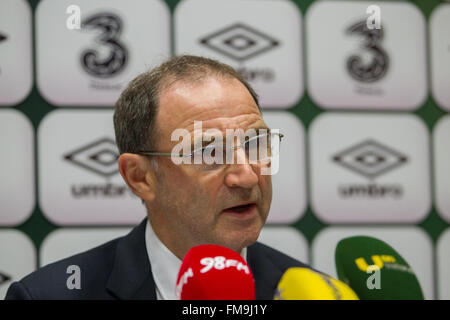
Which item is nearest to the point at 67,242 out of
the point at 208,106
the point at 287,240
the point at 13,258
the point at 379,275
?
the point at 13,258

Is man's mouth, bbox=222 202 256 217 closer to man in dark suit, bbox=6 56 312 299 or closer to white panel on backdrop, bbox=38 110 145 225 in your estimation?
man in dark suit, bbox=6 56 312 299

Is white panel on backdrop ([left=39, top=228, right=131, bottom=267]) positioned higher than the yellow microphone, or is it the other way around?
the yellow microphone

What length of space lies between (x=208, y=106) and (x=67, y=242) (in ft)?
2.97

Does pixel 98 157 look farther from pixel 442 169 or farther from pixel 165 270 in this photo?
pixel 442 169

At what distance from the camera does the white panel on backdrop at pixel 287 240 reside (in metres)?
1.82

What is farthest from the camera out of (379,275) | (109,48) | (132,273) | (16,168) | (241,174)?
(109,48)

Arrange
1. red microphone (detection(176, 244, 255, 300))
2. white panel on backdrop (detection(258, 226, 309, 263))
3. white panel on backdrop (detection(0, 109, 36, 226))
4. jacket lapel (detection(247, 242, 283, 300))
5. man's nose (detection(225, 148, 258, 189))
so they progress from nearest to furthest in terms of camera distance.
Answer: red microphone (detection(176, 244, 255, 300)), man's nose (detection(225, 148, 258, 189)), jacket lapel (detection(247, 242, 283, 300)), white panel on backdrop (detection(0, 109, 36, 226)), white panel on backdrop (detection(258, 226, 309, 263))

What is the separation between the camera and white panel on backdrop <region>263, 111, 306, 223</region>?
6.03 ft

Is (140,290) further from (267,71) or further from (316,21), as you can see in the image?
(316,21)

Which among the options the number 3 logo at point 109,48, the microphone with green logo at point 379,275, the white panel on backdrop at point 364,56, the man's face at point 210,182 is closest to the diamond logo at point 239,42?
the white panel on backdrop at point 364,56

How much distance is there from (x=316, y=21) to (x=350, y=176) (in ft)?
1.73

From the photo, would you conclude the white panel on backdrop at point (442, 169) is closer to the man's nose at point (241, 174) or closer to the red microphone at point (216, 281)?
the man's nose at point (241, 174)

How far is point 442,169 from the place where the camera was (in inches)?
76.6

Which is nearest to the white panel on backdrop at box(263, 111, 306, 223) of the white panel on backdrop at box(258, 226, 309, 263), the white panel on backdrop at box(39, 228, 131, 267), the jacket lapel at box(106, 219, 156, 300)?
the white panel on backdrop at box(258, 226, 309, 263)
